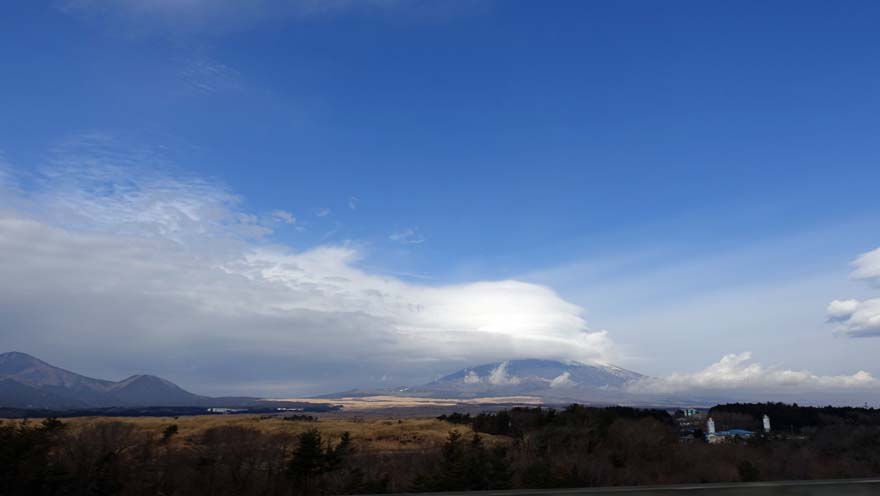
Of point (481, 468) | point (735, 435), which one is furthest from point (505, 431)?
point (481, 468)

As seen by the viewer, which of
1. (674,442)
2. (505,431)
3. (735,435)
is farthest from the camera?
(505,431)

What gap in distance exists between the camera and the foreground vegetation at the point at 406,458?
1452 inches

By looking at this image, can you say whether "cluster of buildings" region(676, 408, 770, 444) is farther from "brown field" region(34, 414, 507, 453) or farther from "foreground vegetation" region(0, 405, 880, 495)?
"brown field" region(34, 414, 507, 453)

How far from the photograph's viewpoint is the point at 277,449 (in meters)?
50.2

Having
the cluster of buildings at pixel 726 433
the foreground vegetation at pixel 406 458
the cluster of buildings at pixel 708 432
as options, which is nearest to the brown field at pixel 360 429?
the foreground vegetation at pixel 406 458

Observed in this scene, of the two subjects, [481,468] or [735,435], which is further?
[735,435]

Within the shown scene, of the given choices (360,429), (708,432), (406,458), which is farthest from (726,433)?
(360,429)

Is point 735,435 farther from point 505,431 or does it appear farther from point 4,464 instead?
point 4,464

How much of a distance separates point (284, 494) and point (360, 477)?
→ 5.18 m

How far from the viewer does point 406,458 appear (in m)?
57.8

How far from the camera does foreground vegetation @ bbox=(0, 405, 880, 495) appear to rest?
36.9 metres

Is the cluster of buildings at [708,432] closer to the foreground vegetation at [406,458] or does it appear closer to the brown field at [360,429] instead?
the foreground vegetation at [406,458]

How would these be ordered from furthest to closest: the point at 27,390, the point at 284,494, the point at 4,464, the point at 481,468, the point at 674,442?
the point at 27,390 → the point at 674,442 → the point at 481,468 → the point at 284,494 → the point at 4,464

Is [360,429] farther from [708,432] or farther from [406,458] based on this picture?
[708,432]
